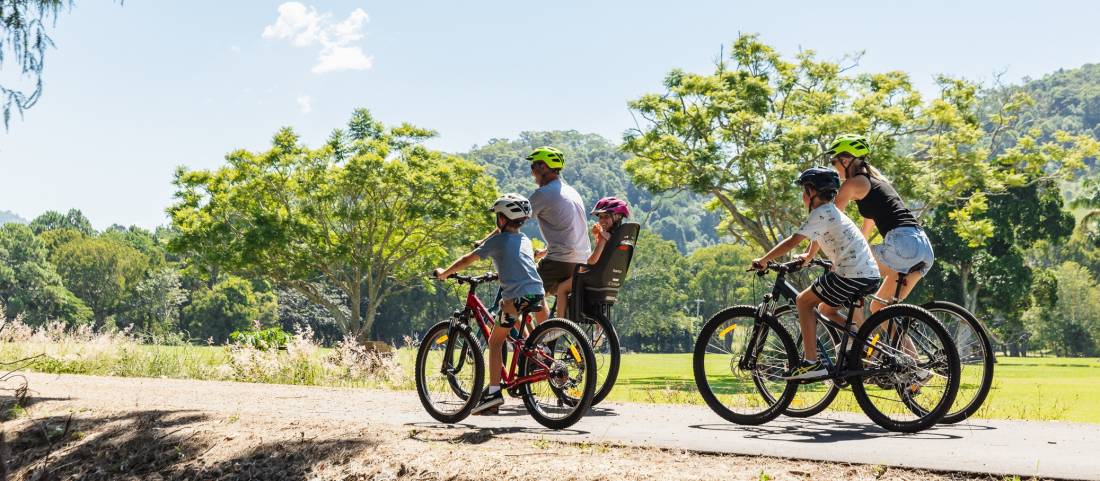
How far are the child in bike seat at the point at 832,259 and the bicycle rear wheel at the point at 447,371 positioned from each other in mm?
2256

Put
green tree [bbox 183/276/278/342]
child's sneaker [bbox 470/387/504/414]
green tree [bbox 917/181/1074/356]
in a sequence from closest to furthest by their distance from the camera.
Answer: child's sneaker [bbox 470/387/504/414]
green tree [bbox 917/181/1074/356]
green tree [bbox 183/276/278/342]

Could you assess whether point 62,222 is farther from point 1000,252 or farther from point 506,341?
point 506,341

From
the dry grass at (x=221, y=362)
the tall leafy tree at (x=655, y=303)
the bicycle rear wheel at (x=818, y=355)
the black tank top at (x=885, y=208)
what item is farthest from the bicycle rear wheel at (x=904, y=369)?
the tall leafy tree at (x=655, y=303)

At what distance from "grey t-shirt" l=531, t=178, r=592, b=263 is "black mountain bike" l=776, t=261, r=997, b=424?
1752 millimetres

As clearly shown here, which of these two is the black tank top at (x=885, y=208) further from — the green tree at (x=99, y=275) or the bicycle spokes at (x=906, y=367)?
the green tree at (x=99, y=275)

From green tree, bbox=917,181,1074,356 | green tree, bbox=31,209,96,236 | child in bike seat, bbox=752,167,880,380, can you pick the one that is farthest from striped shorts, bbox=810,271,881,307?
green tree, bbox=31,209,96,236

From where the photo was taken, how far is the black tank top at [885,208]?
6.81 meters

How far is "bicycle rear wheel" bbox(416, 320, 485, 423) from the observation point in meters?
7.09

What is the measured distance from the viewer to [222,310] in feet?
278

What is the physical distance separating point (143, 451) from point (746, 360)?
4.13 meters

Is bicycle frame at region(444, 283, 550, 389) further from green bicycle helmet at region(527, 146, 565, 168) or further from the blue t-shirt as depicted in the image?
green bicycle helmet at region(527, 146, 565, 168)

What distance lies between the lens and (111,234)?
4156 inches

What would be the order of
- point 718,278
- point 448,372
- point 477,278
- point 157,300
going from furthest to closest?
point 718,278 → point 157,300 → point 448,372 → point 477,278

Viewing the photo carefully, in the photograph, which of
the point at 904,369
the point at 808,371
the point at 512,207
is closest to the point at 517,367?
the point at 512,207
